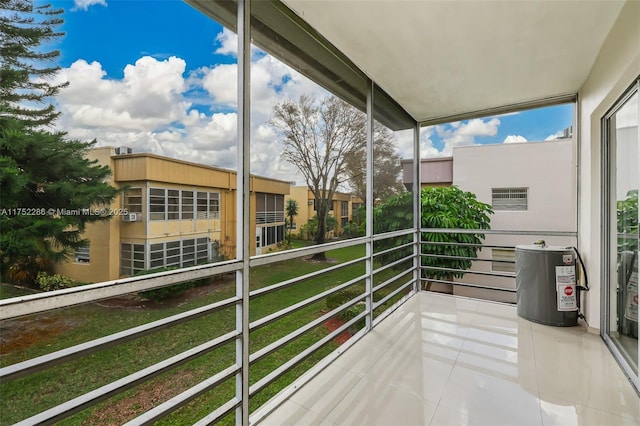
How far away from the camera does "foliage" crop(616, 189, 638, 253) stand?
1.88 metres

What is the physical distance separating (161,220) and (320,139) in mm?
1349

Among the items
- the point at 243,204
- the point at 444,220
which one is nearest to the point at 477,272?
the point at 444,220

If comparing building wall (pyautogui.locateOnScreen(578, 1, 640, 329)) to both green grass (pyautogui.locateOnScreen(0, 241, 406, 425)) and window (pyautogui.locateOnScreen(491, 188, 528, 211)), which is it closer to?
window (pyautogui.locateOnScreen(491, 188, 528, 211))

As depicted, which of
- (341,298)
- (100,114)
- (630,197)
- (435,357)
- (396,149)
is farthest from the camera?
(396,149)

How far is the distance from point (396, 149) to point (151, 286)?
2.93 m

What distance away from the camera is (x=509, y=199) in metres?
3.54

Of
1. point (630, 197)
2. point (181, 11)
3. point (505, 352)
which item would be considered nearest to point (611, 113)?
point (630, 197)

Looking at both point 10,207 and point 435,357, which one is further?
point 435,357

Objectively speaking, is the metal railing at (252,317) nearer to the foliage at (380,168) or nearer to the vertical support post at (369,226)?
the vertical support post at (369,226)

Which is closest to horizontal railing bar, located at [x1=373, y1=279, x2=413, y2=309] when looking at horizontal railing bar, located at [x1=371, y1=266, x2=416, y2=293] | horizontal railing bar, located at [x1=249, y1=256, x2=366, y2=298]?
horizontal railing bar, located at [x1=371, y1=266, x2=416, y2=293]

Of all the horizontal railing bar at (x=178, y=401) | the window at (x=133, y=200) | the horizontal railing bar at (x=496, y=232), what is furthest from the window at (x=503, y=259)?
the window at (x=133, y=200)

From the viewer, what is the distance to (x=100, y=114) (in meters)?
0.95

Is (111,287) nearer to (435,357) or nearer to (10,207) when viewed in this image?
(10,207)

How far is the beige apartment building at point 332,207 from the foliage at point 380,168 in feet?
0.36
